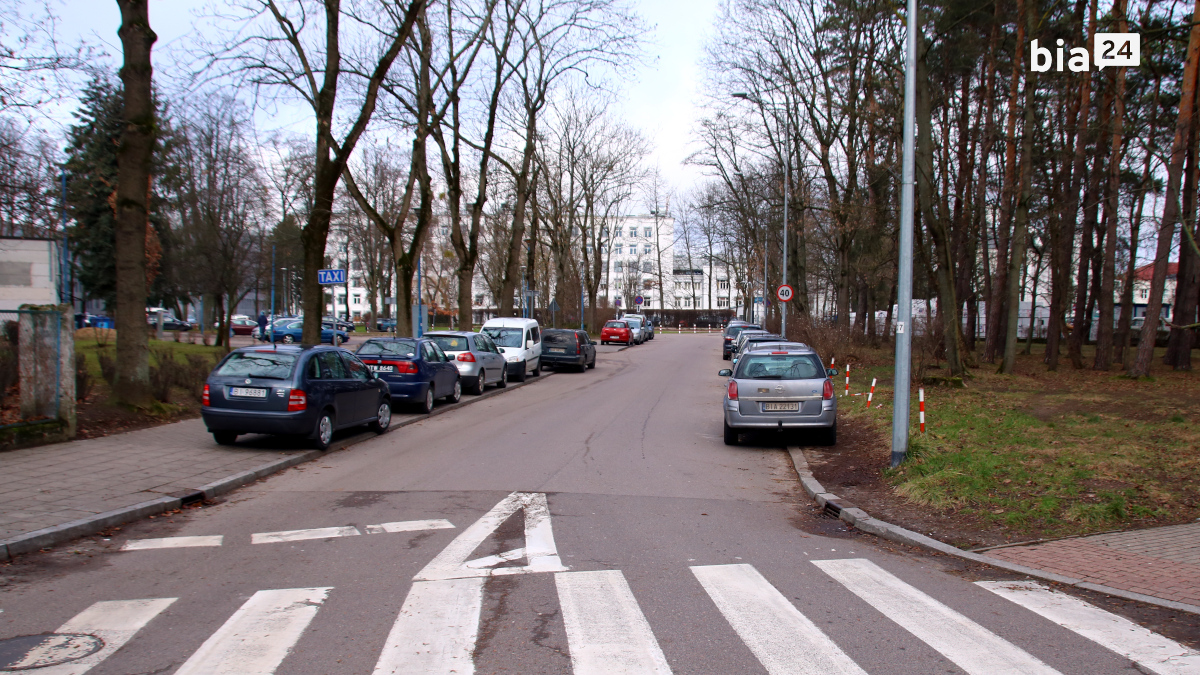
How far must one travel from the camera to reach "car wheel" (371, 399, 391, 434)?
1355cm

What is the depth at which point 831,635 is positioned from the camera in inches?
184

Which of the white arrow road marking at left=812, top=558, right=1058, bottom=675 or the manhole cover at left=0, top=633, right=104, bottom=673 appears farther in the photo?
the white arrow road marking at left=812, top=558, right=1058, bottom=675

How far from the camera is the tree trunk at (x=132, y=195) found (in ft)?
41.0

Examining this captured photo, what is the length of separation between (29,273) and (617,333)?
34173 mm

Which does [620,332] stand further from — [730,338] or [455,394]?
[455,394]

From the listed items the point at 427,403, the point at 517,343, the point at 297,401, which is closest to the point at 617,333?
the point at 517,343

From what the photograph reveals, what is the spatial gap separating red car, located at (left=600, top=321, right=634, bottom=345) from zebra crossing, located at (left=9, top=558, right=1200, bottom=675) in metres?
48.0

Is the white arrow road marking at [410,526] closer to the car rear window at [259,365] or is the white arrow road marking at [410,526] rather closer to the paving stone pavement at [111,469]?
the paving stone pavement at [111,469]

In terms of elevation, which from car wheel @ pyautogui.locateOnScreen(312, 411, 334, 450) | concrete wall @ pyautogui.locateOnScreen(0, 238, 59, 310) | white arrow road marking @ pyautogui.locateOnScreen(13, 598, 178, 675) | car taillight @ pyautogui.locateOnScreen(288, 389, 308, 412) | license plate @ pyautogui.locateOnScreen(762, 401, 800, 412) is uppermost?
concrete wall @ pyautogui.locateOnScreen(0, 238, 59, 310)

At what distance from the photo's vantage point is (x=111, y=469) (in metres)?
9.36

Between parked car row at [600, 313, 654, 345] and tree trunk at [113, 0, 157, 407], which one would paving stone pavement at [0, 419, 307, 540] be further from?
parked car row at [600, 313, 654, 345]

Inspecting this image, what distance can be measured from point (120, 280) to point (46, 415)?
2.61 metres

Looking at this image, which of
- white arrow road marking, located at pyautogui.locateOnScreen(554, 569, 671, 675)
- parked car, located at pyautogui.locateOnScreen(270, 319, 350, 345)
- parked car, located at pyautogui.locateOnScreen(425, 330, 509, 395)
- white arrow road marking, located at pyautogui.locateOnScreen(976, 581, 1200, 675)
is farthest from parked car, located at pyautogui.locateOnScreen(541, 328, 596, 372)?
white arrow road marking, located at pyautogui.locateOnScreen(976, 581, 1200, 675)

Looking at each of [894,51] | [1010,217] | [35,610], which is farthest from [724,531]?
[1010,217]
